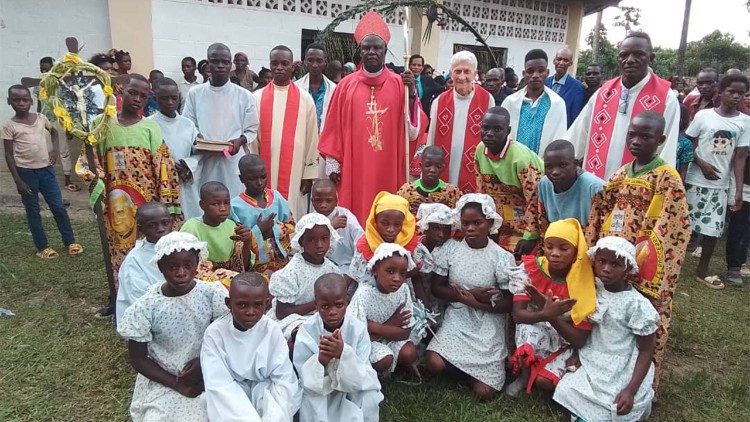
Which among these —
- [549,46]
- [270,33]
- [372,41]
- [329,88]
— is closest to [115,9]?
[270,33]

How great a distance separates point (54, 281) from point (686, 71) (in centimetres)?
2664

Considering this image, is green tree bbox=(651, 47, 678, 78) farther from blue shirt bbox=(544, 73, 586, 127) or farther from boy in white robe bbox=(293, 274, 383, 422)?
boy in white robe bbox=(293, 274, 383, 422)

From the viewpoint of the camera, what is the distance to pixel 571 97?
5438mm

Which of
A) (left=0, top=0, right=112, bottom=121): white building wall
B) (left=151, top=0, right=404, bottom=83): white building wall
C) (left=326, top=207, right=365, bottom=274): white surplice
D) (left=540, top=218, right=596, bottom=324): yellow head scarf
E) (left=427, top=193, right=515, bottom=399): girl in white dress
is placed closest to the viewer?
(left=540, top=218, right=596, bottom=324): yellow head scarf

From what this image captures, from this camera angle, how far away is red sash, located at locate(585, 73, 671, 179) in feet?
11.8

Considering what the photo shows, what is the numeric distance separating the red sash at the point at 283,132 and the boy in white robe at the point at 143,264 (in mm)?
1835

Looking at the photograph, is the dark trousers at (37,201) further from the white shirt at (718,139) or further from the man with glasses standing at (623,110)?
the white shirt at (718,139)

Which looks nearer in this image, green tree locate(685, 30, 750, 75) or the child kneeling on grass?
the child kneeling on grass

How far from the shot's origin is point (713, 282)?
5320 mm

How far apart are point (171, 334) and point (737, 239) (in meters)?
5.51

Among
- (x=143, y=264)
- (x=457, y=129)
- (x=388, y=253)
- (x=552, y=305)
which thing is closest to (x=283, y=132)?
(x=457, y=129)

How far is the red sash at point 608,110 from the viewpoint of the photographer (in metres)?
3.59

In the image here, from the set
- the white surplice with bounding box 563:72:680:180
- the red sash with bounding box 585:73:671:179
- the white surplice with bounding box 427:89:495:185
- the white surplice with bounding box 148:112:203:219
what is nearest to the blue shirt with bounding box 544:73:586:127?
the white surplice with bounding box 427:89:495:185

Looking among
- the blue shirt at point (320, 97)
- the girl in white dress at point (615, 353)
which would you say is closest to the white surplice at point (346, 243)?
the girl in white dress at point (615, 353)
